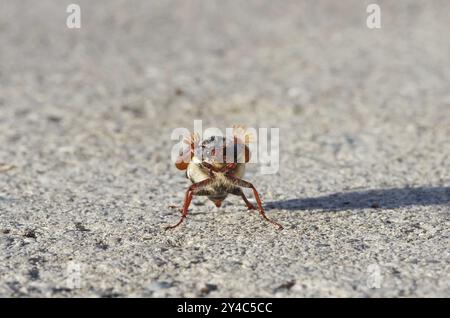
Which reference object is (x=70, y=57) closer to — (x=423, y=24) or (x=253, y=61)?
(x=253, y=61)

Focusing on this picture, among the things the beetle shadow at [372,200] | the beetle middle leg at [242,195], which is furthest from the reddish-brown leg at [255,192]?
the beetle shadow at [372,200]

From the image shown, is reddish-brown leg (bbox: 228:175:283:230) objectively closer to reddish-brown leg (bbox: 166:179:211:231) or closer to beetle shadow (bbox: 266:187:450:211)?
reddish-brown leg (bbox: 166:179:211:231)

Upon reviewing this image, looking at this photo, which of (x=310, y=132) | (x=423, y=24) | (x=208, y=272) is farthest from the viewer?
(x=423, y=24)

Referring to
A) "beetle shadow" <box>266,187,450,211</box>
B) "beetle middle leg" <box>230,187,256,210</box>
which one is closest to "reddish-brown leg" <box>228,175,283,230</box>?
"beetle middle leg" <box>230,187,256,210</box>

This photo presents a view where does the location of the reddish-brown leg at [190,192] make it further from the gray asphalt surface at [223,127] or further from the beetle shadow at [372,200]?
the beetle shadow at [372,200]

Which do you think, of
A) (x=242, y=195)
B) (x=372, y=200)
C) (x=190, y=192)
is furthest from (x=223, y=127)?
(x=190, y=192)
